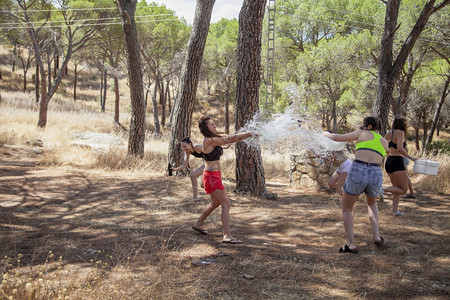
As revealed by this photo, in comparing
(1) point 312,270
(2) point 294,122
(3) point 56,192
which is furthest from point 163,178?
(1) point 312,270

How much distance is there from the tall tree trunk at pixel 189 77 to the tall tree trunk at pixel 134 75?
1880mm

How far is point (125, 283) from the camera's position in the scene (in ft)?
10.4

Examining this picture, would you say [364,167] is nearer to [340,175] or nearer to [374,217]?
[374,217]

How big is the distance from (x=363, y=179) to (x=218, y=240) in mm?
2064

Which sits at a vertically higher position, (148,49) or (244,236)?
(148,49)

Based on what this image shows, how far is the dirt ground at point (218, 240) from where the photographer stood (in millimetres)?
3445

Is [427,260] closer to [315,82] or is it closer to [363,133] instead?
[363,133]

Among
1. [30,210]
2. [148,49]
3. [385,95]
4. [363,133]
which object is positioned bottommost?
[30,210]

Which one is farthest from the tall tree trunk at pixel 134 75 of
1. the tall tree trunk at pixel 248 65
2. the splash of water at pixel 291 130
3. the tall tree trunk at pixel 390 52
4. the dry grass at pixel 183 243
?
the tall tree trunk at pixel 390 52

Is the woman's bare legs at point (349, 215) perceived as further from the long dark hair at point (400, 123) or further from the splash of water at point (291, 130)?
the long dark hair at point (400, 123)

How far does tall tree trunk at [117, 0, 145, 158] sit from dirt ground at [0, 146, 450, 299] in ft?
7.87

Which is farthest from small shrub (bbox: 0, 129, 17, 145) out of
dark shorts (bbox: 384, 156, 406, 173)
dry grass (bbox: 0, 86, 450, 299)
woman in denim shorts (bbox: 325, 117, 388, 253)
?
dark shorts (bbox: 384, 156, 406, 173)

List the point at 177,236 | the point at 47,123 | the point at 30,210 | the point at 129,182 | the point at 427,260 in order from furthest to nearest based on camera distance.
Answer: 1. the point at 47,123
2. the point at 129,182
3. the point at 30,210
4. the point at 177,236
5. the point at 427,260

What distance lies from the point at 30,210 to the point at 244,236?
12.1ft
